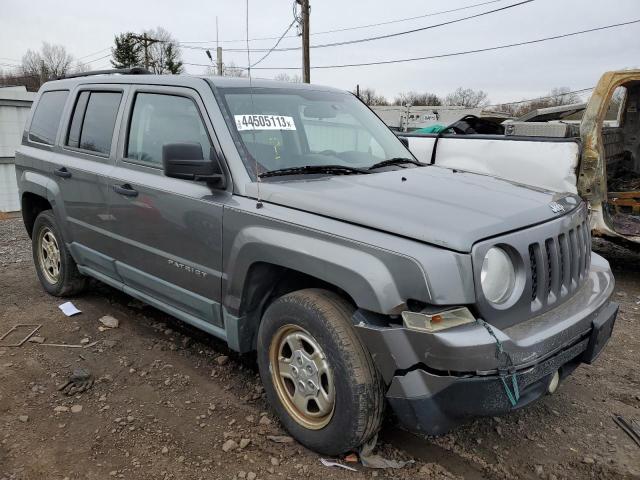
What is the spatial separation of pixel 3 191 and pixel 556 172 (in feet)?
Answer: 72.3

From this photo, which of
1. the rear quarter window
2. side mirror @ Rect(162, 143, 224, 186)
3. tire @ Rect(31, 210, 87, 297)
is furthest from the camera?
tire @ Rect(31, 210, 87, 297)

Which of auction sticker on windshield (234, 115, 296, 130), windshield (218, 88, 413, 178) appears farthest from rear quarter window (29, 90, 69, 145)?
auction sticker on windshield (234, 115, 296, 130)

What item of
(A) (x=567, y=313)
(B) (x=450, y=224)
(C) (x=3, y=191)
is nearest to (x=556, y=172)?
(A) (x=567, y=313)

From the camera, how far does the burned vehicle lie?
5.30m

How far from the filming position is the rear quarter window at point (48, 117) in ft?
15.1

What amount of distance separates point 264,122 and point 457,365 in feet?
6.10

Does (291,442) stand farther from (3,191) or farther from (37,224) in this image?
(3,191)

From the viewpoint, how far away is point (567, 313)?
2527 millimetres

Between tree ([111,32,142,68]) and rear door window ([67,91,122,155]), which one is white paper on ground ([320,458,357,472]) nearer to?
rear door window ([67,91,122,155])

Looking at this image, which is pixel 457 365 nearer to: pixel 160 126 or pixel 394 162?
pixel 394 162

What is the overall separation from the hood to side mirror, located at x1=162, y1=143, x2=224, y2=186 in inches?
9.7

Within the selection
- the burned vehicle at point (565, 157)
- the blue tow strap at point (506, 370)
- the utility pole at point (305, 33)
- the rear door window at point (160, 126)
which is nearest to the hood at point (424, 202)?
the blue tow strap at point (506, 370)

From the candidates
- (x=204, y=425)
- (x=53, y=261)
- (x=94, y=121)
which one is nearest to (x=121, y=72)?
(x=94, y=121)

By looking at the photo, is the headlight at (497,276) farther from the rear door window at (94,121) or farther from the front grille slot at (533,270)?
the rear door window at (94,121)
